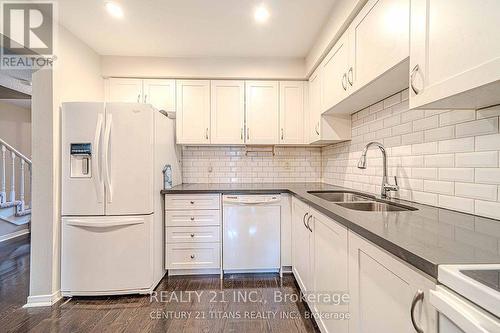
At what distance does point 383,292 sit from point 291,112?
2.26 m

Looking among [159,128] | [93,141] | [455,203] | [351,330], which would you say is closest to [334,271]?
[351,330]

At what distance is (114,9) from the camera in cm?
187

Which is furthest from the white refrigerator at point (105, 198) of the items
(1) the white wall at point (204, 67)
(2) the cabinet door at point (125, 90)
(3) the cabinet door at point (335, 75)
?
(3) the cabinet door at point (335, 75)

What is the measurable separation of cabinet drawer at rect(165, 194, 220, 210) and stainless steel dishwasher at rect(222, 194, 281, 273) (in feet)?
0.35

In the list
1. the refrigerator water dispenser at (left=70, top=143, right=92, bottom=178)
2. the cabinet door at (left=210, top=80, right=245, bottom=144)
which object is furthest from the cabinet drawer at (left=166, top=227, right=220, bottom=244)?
the cabinet door at (left=210, top=80, right=245, bottom=144)

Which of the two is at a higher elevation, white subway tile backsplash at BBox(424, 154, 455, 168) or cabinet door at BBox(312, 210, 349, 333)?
white subway tile backsplash at BBox(424, 154, 455, 168)

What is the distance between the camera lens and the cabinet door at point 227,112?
2.72 metres

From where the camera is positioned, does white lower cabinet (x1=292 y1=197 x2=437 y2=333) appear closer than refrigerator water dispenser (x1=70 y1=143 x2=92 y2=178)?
Yes

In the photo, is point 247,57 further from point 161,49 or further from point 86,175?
point 86,175

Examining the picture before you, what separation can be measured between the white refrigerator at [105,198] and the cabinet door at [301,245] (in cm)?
134

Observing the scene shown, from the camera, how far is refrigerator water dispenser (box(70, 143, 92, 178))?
192 cm

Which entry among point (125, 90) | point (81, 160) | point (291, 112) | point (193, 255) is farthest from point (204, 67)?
point (193, 255)

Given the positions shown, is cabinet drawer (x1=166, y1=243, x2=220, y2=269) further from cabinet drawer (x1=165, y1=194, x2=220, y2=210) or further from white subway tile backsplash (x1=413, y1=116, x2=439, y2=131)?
white subway tile backsplash (x1=413, y1=116, x2=439, y2=131)

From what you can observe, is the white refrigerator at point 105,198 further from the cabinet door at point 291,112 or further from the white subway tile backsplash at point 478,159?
the white subway tile backsplash at point 478,159
